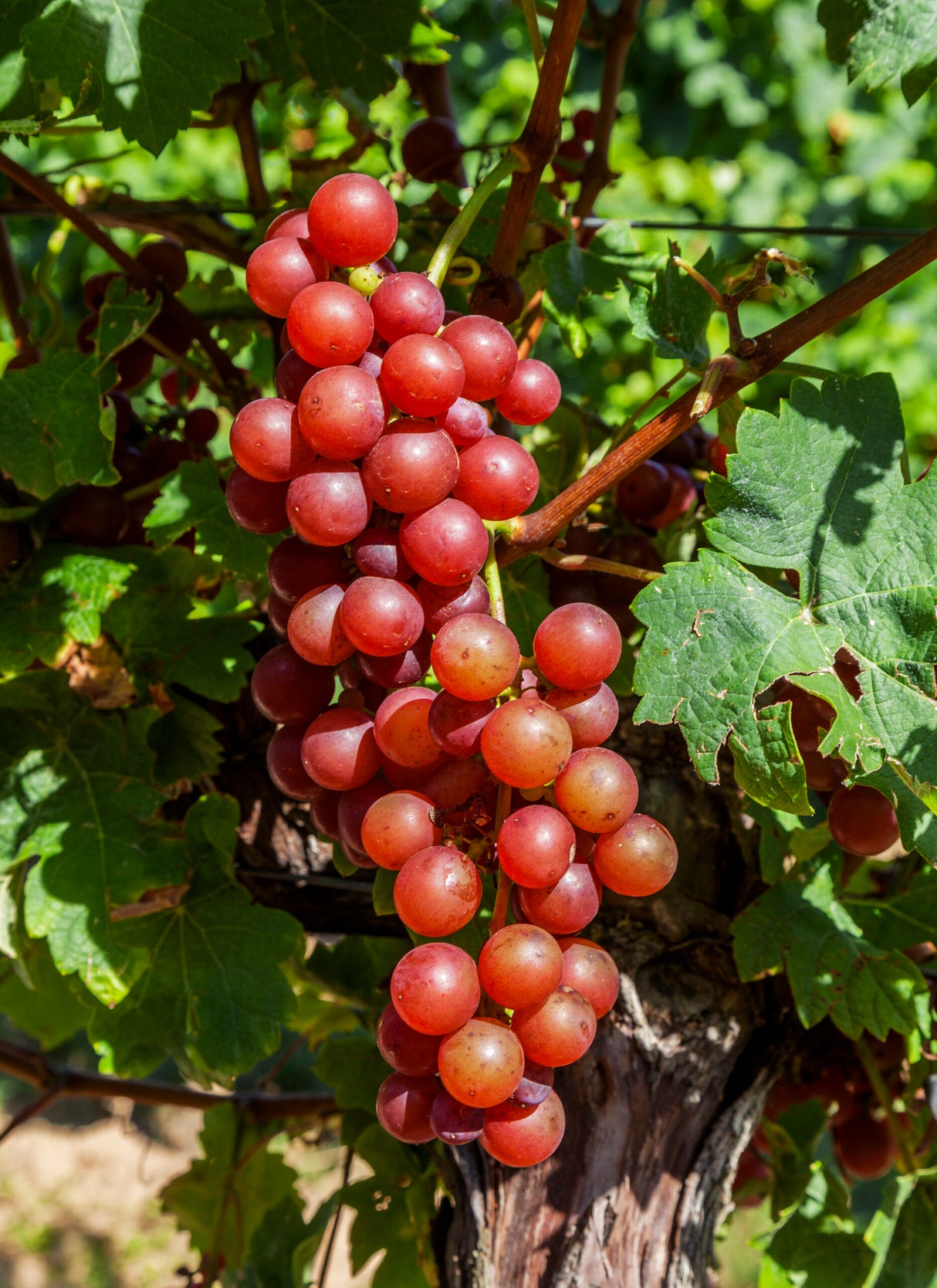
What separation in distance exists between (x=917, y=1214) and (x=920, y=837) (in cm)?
62

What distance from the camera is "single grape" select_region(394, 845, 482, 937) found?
0.52 metres

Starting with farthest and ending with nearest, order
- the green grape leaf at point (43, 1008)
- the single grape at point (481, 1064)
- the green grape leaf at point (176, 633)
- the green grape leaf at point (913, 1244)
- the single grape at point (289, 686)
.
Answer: the green grape leaf at point (43, 1008) → the green grape leaf at point (913, 1244) → the green grape leaf at point (176, 633) → the single grape at point (289, 686) → the single grape at point (481, 1064)

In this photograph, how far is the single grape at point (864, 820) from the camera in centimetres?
71

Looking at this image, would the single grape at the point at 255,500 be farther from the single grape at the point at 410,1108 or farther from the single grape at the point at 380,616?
the single grape at the point at 410,1108

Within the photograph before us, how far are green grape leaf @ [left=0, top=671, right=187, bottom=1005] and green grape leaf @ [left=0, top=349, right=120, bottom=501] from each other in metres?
0.17

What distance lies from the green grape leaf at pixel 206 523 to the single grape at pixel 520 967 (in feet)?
1.23

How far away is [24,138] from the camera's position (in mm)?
725

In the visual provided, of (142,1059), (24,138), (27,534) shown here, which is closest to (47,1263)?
(142,1059)

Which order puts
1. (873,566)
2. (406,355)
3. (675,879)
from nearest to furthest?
(406,355)
(873,566)
(675,879)

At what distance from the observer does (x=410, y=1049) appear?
0.55m

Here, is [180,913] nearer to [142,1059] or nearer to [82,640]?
[142,1059]

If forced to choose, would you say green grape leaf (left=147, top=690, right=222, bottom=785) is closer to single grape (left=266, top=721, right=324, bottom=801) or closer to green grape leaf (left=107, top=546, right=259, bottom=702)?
green grape leaf (left=107, top=546, right=259, bottom=702)

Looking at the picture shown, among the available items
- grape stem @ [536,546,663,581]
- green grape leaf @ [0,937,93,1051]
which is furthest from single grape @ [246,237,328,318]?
green grape leaf @ [0,937,93,1051]

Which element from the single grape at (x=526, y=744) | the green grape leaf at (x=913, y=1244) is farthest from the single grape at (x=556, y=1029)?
the green grape leaf at (x=913, y=1244)
